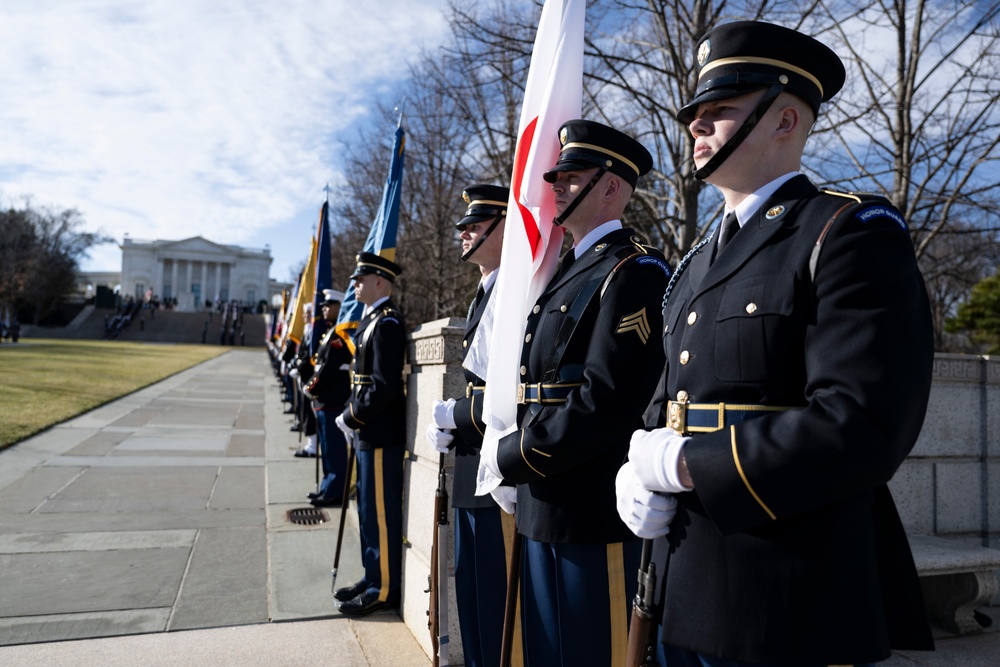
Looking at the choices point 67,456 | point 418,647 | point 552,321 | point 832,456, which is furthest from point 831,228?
point 67,456

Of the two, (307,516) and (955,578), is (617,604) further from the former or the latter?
(307,516)

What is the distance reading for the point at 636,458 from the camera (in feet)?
5.55

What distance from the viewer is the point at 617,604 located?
94.7 inches

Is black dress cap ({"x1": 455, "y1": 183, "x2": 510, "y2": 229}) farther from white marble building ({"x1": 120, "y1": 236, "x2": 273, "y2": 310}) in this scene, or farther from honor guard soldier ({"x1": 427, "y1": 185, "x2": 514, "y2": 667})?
white marble building ({"x1": 120, "y1": 236, "x2": 273, "y2": 310})

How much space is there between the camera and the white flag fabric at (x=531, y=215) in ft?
8.66

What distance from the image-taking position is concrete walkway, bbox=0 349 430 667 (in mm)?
4023

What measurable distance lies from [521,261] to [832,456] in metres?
1.59

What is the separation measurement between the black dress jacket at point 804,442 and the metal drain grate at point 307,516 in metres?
5.55

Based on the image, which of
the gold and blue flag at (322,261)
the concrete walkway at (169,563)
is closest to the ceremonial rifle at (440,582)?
the concrete walkway at (169,563)

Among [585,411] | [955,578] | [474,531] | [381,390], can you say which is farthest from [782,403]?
[955,578]

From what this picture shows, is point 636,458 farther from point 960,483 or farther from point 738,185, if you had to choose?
point 960,483

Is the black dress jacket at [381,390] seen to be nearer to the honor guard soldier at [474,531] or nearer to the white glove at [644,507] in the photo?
the honor guard soldier at [474,531]

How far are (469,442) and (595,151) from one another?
4.23 feet

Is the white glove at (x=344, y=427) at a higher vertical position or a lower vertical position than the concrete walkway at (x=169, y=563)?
higher
